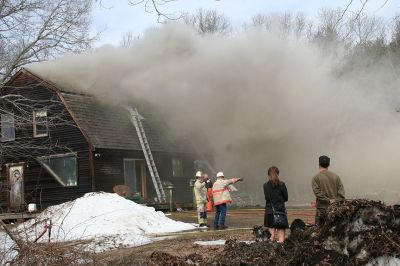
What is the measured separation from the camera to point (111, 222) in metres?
13.2

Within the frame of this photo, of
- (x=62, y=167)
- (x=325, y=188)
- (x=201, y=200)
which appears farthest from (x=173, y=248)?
(x=62, y=167)

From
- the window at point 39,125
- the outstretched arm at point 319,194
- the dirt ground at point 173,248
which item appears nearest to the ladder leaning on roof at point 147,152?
the window at point 39,125

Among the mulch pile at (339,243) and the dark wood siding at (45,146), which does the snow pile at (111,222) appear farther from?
the dark wood siding at (45,146)

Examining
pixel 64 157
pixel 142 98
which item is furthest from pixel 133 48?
pixel 64 157

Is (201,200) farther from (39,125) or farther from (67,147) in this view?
(39,125)

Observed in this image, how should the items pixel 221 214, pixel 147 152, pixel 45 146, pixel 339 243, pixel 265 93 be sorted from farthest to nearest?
pixel 147 152 → pixel 45 146 → pixel 265 93 → pixel 221 214 → pixel 339 243

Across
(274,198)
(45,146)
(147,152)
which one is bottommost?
(274,198)

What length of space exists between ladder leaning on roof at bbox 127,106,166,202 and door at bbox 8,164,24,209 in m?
5.78

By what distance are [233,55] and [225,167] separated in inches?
319

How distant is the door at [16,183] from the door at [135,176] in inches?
198

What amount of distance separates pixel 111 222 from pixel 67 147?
36.2 feet

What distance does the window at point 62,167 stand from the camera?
23.8m

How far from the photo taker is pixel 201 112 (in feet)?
77.6

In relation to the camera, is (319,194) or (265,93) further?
(265,93)
